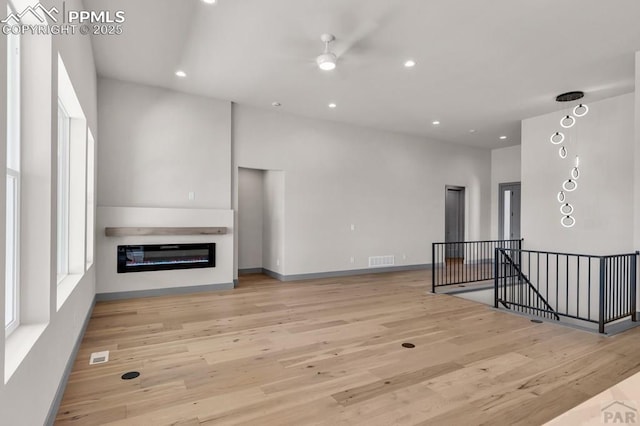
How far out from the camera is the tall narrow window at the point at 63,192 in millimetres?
3467

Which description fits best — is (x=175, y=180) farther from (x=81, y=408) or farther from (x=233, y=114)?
(x=81, y=408)

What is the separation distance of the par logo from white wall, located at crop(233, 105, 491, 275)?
6650mm

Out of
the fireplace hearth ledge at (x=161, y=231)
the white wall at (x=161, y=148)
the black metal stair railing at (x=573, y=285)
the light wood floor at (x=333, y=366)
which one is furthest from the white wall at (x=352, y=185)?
the light wood floor at (x=333, y=366)

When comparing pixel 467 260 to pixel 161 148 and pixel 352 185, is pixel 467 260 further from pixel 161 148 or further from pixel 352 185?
pixel 161 148

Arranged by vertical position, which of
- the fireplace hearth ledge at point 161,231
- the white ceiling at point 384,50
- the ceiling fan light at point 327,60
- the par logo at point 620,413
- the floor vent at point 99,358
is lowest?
the floor vent at point 99,358

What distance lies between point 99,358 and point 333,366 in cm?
217

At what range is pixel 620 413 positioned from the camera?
2.45 feet

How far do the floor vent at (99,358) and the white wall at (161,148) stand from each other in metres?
2.97

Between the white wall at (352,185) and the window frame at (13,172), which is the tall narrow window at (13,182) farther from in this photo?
the white wall at (352,185)

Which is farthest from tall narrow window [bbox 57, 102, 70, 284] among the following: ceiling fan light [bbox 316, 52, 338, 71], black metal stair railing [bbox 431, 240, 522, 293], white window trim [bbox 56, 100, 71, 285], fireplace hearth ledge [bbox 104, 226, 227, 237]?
black metal stair railing [bbox 431, 240, 522, 293]

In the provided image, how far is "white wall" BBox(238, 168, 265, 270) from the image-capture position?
8078mm

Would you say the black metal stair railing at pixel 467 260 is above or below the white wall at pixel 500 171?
below

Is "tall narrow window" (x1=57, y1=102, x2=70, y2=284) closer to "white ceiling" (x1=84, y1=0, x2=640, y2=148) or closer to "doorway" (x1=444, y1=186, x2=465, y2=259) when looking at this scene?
"white ceiling" (x1=84, y1=0, x2=640, y2=148)

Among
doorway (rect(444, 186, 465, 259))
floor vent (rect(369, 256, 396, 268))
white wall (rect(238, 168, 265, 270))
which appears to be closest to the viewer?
white wall (rect(238, 168, 265, 270))
